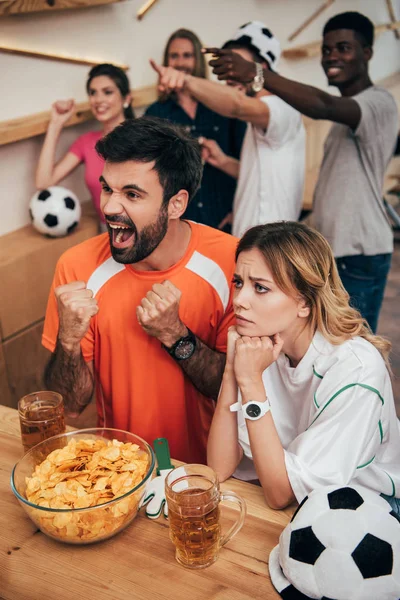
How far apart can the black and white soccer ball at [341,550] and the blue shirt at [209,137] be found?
7.59ft

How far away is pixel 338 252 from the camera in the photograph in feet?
8.69

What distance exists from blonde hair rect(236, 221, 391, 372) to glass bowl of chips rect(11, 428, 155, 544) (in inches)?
20.1

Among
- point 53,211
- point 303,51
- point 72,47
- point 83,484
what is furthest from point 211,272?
point 303,51

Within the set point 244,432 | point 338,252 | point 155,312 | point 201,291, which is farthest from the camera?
point 338,252

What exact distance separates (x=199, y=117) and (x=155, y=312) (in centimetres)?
191

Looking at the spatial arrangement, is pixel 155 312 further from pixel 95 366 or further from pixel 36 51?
pixel 36 51

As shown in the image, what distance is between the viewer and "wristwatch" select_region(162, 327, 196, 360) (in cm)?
167

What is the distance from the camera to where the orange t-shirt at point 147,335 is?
1.77m

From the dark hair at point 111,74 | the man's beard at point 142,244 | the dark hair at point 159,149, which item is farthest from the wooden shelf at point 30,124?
the man's beard at point 142,244

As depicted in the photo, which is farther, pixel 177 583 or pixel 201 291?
pixel 201 291

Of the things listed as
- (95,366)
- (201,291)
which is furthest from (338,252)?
(95,366)

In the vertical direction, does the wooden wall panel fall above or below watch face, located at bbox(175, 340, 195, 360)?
below

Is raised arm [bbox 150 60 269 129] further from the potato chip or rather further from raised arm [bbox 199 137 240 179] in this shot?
the potato chip

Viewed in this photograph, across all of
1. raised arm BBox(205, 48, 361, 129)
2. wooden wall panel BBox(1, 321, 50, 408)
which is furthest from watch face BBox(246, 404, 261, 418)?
wooden wall panel BBox(1, 321, 50, 408)
